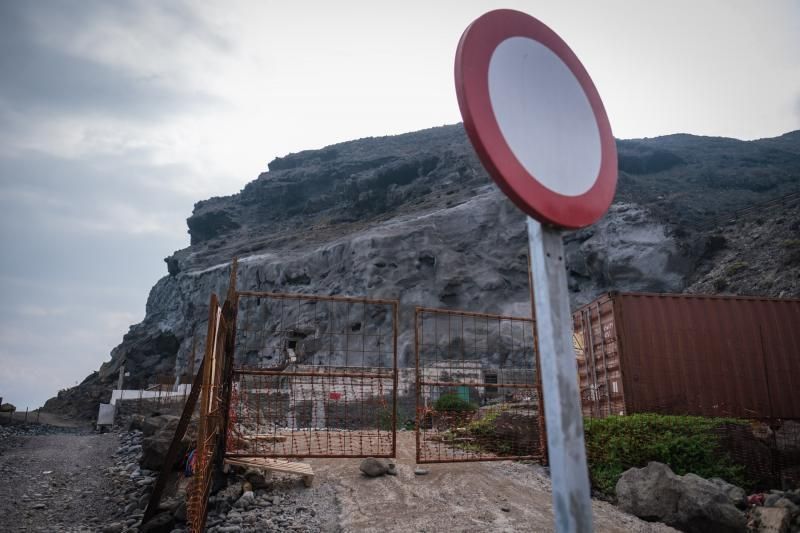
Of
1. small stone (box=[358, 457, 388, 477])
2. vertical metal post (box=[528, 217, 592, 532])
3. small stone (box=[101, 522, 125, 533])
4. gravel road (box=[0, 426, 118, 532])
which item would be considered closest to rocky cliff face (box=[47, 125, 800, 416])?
gravel road (box=[0, 426, 118, 532])

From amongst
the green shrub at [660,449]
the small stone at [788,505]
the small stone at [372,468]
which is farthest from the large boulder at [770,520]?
the small stone at [372,468]

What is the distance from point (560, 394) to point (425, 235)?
36313 mm

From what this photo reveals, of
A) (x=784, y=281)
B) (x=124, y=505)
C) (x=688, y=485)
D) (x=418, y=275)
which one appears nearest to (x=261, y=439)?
(x=124, y=505)

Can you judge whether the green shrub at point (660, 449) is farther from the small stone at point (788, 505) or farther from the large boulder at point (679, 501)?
the small stone at point (788, 505)

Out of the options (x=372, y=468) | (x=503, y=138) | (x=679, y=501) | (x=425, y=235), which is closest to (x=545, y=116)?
(x=503, y=138)

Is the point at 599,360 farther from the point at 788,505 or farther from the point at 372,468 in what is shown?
the point at 372,468

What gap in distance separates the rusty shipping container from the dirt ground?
15.6 ft

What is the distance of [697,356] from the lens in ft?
36.9

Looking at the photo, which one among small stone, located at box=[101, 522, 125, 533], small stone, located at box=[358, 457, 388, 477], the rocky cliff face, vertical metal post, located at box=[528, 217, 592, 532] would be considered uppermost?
the rocky cliff face

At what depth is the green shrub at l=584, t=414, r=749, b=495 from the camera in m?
7.32

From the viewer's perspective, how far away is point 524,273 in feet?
118

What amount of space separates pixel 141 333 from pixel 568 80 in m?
65.8

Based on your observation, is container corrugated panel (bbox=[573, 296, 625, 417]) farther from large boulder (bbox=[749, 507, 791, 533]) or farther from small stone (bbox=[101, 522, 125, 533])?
small stone (bbox=[101, 522, 125, 533])

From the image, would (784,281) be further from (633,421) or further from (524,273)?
(633,421)
